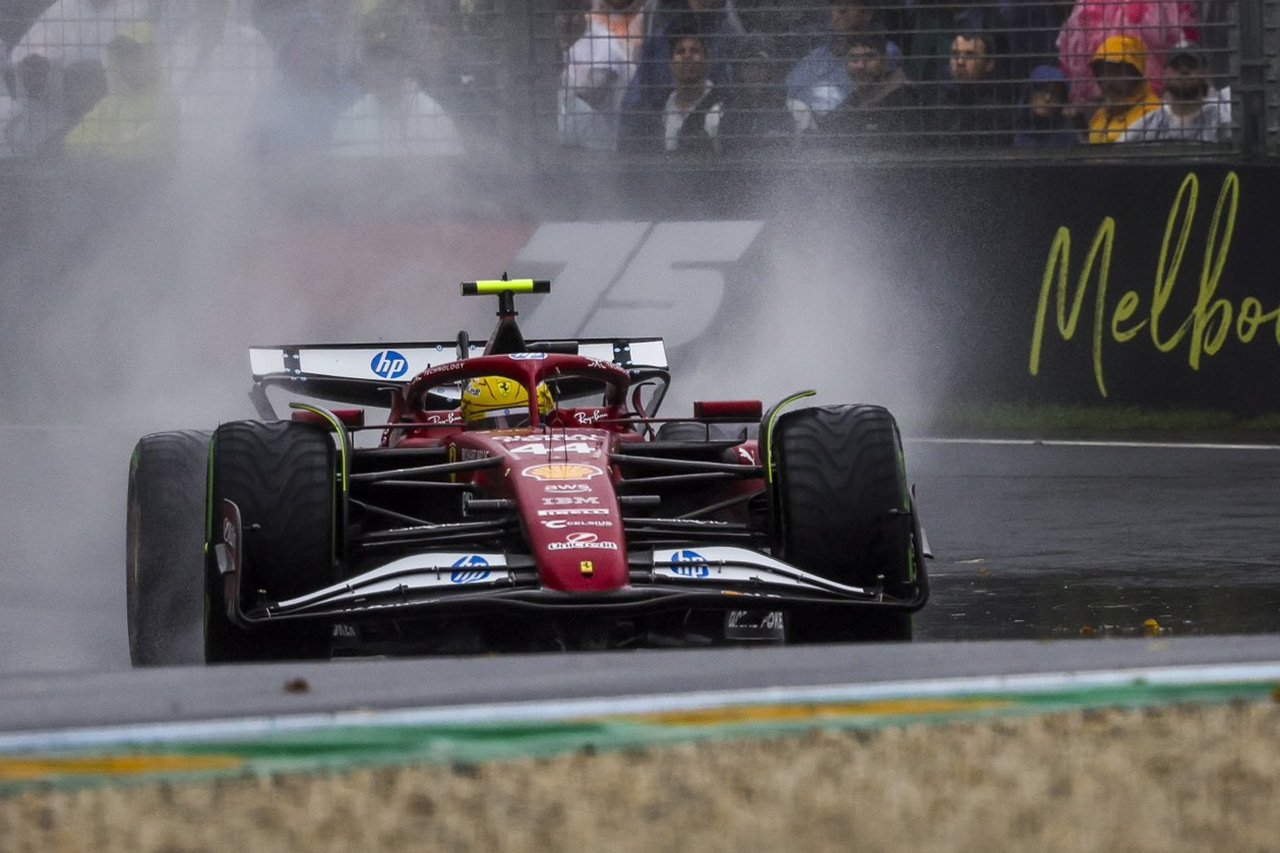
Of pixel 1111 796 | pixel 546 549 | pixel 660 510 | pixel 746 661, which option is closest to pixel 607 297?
pixel 660 510

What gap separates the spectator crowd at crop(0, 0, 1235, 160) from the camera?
13.7 metres

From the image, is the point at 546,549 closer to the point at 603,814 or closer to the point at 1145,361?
the point at 603,814

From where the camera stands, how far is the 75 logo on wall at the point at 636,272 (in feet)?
43.7

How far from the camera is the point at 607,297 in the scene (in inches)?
524

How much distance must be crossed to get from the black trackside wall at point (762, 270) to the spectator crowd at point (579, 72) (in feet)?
1.08

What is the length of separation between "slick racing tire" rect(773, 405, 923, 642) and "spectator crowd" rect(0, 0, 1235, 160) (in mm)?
A: 7485

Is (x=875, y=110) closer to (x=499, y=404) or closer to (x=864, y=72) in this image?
(x=864, y=72)

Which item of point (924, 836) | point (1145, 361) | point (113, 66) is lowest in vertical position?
point (924, 836)

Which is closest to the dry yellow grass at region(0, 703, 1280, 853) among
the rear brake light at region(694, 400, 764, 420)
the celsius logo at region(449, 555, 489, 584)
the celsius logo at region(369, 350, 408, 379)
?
the celsius logo at region(449, 555, 489, 584)

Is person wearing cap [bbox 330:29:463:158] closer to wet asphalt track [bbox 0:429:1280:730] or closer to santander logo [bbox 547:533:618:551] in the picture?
wet asphalt track [bbox 0:429:1280:730]

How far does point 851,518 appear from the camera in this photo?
20.6 feet

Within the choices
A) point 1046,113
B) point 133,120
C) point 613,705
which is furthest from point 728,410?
point 133,120

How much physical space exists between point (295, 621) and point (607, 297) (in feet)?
24.9

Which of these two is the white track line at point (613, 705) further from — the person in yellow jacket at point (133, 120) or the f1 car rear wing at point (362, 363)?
the person in yellow jacket at point (133, 120)
